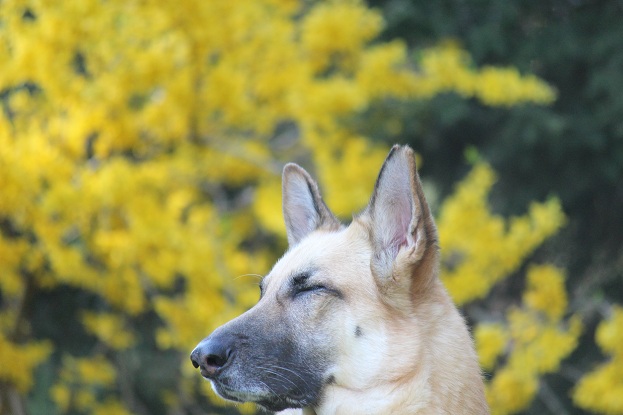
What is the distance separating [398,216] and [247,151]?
159 inches

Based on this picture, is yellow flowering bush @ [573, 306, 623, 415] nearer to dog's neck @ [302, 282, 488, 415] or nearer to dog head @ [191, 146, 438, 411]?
dog's neck @ [302, 282, 488, 415]

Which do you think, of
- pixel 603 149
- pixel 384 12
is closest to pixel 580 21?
pixel 603 149

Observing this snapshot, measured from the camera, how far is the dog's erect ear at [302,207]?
3.85 meters

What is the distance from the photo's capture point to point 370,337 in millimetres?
3076

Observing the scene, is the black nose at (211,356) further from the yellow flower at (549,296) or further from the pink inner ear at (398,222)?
the yellow flower at (549,296)

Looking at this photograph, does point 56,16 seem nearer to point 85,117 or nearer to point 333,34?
point 85,117

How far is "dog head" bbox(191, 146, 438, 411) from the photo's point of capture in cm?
304

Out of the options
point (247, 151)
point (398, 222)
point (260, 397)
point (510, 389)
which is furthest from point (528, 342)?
point (260, 397)

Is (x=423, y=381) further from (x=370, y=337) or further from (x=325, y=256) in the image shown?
(x=325, y=256)

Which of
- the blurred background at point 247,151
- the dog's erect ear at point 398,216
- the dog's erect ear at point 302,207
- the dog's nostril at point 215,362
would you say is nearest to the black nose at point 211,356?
the dog's nostril at point 215,362

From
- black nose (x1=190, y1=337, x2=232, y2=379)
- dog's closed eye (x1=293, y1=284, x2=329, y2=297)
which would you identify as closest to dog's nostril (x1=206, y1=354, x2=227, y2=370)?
black nose (x1=190, y1=337, x2=232, y2=379)

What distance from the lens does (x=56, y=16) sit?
5242mm

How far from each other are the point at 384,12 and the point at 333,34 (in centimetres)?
234

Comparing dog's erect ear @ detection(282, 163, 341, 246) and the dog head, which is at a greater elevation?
dog's erect ear @ detection(282, 163, 341, 246)
